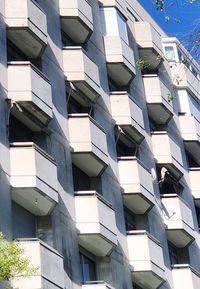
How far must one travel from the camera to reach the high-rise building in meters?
20.0

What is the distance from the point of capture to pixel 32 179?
64.6 feet

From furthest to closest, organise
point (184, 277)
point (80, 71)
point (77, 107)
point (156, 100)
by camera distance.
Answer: point (156, 100)
point (184, 277)
point (77, 107)
point (80, 71)

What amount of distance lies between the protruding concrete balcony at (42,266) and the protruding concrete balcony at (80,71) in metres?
6.66

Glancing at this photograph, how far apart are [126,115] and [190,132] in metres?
5.23

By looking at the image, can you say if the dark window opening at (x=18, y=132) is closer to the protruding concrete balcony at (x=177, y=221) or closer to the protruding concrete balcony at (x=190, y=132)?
the protruding concrete balcony at (x=177, y=221)

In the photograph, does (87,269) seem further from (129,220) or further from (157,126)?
(157,126)

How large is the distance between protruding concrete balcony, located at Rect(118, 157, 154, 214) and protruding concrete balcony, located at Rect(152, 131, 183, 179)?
248 centimetres

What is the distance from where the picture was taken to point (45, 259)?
61.6 ft

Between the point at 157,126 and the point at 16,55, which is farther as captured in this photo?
the point at 157,126

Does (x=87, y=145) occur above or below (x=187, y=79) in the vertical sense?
below

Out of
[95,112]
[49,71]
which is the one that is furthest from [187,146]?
[49,71]

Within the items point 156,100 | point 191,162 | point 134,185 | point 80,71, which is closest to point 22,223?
point 134,185

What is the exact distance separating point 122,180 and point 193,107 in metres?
8.23

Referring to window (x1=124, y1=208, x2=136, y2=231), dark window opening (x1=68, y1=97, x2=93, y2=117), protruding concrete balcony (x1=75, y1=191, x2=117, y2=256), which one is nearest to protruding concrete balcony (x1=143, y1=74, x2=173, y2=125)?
dark window opening (x1=68, y1=97, x2=93, y2=117)
